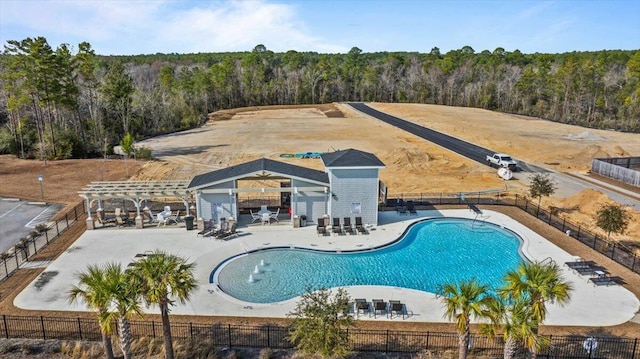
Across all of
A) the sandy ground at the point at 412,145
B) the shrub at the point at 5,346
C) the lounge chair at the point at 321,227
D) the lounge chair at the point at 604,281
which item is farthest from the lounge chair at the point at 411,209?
the shrub at the point at 5,346

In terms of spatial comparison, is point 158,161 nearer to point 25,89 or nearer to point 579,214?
point 25,89

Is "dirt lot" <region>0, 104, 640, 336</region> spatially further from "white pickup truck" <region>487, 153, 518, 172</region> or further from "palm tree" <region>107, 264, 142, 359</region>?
"palm tree" <region>107, 264, 142, 359</region>

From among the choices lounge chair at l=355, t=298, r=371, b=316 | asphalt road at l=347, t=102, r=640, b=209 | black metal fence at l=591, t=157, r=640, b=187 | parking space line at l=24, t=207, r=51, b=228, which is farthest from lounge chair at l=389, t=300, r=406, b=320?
black metal fence at l=591, t=157, r=640, b=187

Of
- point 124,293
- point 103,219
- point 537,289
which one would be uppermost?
point 537,289

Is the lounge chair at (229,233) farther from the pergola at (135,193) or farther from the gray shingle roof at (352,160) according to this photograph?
the gray shingle roof at (352,160)

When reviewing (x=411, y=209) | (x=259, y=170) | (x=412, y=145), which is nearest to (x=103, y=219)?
(x=259, y=170)

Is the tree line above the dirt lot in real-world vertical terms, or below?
above

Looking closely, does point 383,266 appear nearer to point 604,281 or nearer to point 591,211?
point 604,281

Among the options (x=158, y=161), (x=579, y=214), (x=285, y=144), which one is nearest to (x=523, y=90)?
(x=285, y=144)
